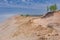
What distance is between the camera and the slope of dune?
16781mm

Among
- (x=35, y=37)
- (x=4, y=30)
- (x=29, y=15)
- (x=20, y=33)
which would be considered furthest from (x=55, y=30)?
(x=29, y=15)

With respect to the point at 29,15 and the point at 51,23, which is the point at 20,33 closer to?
the point at 51,23

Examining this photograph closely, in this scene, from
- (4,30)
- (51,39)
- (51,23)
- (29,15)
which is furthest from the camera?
(29,15)

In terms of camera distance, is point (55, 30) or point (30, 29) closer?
point (55, 30)

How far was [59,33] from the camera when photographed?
16.8 meters

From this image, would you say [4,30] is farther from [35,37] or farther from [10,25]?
[35,37]

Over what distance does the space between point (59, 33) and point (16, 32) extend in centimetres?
370

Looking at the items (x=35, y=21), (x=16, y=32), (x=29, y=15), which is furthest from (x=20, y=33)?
(x=29, y=15)

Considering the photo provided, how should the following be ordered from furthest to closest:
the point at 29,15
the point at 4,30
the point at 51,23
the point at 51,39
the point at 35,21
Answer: the point at 29,15, the point at 4,30, the point at 35,21, the point at 51,23, the point at 51,39

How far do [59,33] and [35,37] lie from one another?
5.37ft

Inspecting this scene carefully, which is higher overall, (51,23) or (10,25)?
(51,23)

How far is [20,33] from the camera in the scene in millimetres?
18453

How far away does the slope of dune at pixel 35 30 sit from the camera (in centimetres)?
1678

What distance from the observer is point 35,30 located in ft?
58.3
